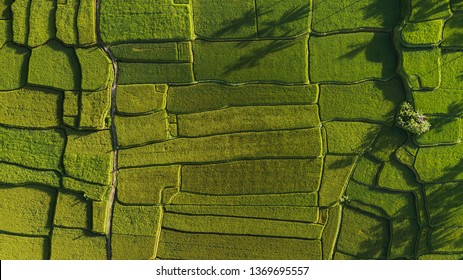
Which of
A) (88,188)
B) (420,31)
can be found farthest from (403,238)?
(88,188)

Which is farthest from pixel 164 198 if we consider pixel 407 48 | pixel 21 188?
pixel 407 48

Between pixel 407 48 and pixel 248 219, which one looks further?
pixel 248 219

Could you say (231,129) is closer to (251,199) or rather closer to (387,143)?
(251,199)

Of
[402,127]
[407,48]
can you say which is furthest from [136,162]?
[407,48]

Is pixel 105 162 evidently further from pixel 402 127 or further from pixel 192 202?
pixel 402 127

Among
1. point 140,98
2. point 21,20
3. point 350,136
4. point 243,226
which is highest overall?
point 21,20

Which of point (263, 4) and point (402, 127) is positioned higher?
point (263, 4)

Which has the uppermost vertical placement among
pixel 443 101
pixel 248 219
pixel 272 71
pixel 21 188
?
pixel 272 71
